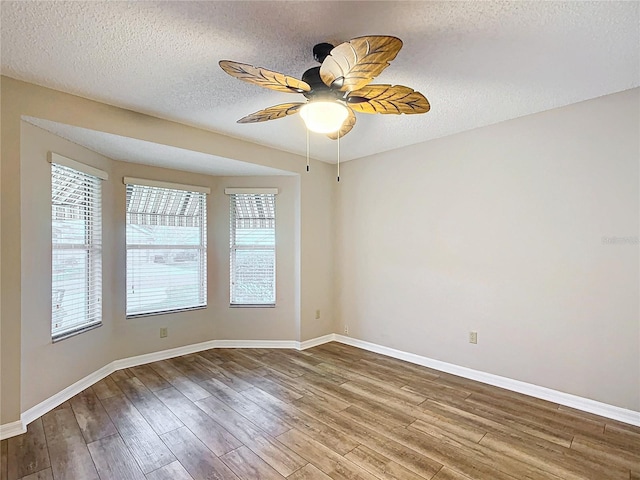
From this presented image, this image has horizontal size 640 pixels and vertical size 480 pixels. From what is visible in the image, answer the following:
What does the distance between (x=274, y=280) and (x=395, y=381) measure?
6.51 ft

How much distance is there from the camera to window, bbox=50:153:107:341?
2.90m

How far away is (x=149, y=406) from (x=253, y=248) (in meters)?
2.18

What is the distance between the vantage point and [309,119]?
2037mm

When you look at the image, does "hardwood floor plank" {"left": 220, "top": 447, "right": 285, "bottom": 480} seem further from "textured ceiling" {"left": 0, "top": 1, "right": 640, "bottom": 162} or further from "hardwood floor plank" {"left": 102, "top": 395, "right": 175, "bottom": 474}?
"textured ceiling" {"left": 0, "top": 1, "right": 640, "bottom": 162}

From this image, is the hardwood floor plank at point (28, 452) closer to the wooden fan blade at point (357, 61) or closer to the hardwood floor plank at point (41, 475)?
the hardwood floor plank at point (41, 475)

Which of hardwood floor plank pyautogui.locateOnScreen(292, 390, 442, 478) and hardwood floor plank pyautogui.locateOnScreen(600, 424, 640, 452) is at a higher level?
hardwood floor plank pyautogui.locateOnScreen(292, 390, 442, 478)

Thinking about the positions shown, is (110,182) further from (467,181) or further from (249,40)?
(467,181)

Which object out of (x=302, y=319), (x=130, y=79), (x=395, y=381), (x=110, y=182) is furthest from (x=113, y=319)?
(x=395, y=381)

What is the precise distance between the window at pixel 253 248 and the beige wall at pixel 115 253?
123mm

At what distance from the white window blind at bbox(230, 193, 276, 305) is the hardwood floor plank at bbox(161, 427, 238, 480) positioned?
2.13 meters

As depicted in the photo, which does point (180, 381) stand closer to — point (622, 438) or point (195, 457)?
point (195, 457)

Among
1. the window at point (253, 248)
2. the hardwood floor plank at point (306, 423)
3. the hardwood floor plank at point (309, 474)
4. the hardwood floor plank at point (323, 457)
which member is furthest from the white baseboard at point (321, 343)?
the hardwood floor plank at point (309, 474)

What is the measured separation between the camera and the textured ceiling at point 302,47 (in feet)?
5.51

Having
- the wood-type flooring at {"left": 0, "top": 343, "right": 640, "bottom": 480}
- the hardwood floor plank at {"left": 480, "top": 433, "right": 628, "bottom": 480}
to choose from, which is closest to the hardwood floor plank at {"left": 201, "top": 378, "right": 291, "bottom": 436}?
the wood-type flooring at {"left": 0, "top": 343, "right": 640, "bottom": 480}
